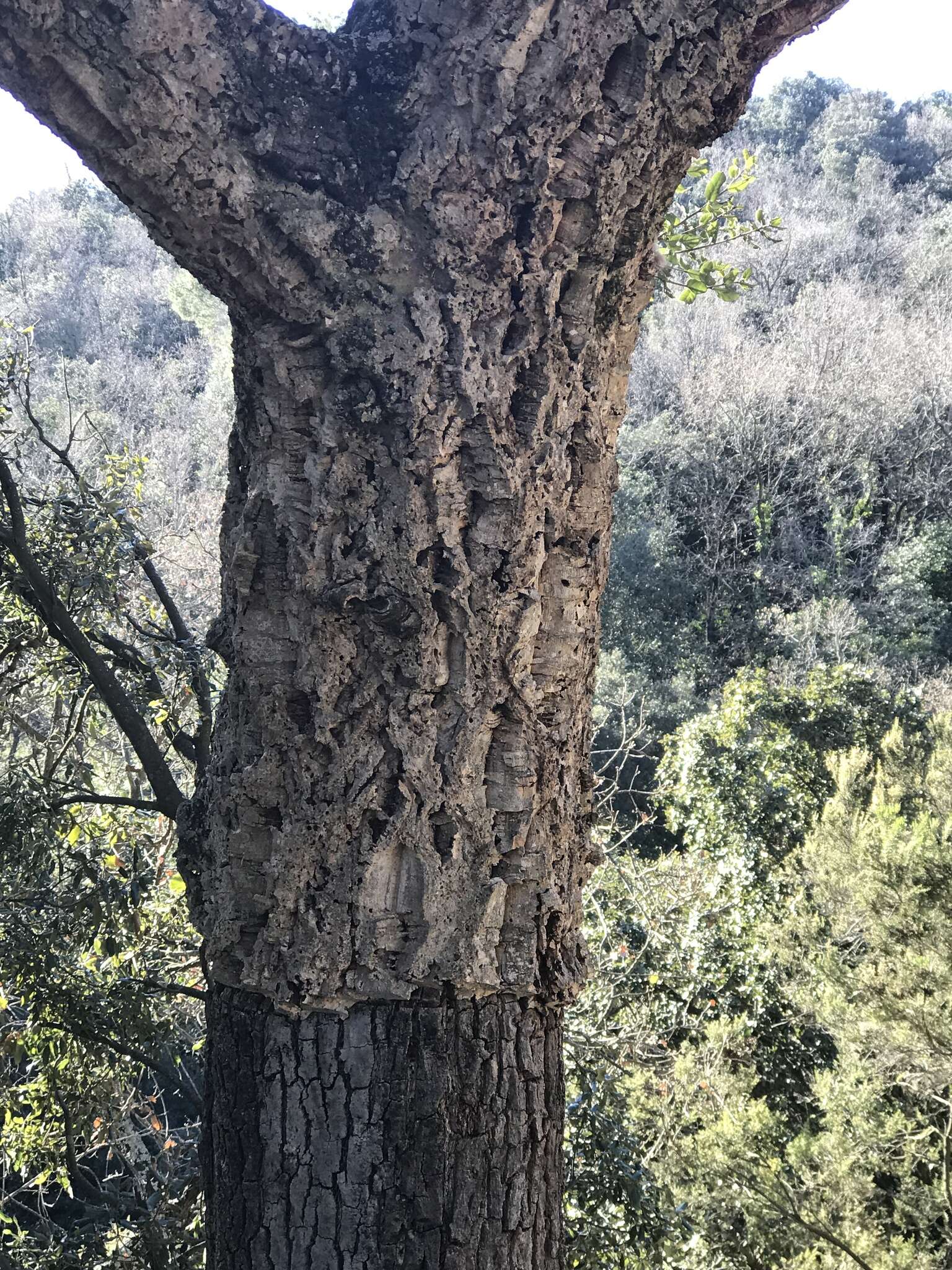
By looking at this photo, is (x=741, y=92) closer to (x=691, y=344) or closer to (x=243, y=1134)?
(x=243, y=1134)

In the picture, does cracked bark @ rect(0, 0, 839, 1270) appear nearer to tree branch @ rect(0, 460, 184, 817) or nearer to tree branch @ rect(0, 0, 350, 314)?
tree branch @ rect(0, 0, 350, 314)

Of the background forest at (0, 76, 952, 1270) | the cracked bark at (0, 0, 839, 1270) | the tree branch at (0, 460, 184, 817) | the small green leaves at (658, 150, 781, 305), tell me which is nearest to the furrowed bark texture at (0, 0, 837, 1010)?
the cracked bark at (0, 0, 839, 1270)

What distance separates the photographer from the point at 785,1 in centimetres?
147

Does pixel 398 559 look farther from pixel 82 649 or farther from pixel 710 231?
pixel 710 231

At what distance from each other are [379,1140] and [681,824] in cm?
906

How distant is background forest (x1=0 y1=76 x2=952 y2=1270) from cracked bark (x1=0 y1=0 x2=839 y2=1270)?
1.78 meters

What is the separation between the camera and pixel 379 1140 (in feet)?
4.35

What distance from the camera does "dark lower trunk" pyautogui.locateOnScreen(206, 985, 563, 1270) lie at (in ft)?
4.34

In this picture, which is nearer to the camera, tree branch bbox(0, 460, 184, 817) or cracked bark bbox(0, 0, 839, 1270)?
cracked bark bbox(0, 0, 839, 1270)

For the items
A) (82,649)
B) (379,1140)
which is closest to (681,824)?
(82,649)

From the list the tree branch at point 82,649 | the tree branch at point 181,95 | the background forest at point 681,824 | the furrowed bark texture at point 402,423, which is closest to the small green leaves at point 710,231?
the background forest at point 681,824

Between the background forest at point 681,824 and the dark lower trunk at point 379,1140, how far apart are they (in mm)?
1787

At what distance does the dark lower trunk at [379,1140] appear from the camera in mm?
1323

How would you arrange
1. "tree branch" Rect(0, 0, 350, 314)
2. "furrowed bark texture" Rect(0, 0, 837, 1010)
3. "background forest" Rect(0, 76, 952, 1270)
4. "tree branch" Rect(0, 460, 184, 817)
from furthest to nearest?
"background forest" Rect(0, 76, 952, 1270)
"tree branch" Rect(0, 460, 184, 817)
"furrowed bark texture" Rect(0, 0, 837, 1010)
"tree branch" Rect(0, 0, 350, 314)
